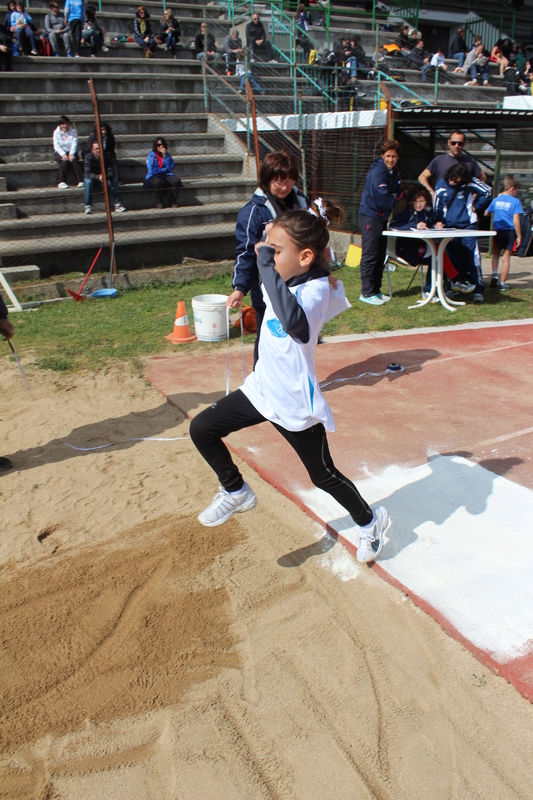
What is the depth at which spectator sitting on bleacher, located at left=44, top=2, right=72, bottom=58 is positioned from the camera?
15836mm

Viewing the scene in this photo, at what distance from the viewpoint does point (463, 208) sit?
29.5 ft

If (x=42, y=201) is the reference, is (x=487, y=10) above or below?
above

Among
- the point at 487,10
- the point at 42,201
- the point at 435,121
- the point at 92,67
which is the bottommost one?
the point at 42,201

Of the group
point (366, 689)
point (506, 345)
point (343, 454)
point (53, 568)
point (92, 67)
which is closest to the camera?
point (366, 689)

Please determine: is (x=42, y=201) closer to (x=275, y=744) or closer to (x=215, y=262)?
(x=215, y=262)

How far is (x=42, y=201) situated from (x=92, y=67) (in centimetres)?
622

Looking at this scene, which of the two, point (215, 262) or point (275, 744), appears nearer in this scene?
point (275, 744)

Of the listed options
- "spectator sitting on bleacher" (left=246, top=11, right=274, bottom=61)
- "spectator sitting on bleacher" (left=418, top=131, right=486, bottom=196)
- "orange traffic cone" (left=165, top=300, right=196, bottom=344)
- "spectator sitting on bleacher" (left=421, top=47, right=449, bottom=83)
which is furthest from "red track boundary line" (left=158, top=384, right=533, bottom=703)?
"spectator sitting on bleacher" (left=421, top=47, right=449, bottom=83)

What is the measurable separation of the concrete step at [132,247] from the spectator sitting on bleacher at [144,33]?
24.4ft

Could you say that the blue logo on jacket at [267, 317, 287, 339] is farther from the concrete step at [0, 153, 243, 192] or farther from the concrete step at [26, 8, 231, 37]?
the concrete step at [26, 8, 231, 37]

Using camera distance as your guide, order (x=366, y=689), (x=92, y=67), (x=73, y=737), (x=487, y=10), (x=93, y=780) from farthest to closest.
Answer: (x=487, y=10)
(x=92, y=67)
(x=366, y=689)
(x=73, y=737)
(x=93, y=780)

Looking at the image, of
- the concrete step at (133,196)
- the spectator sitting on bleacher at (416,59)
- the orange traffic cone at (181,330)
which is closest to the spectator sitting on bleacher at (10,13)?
the concrete step at (133,196)

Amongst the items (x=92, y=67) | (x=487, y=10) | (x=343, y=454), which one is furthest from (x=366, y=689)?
(x=487, y=10)

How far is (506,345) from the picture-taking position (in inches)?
278
